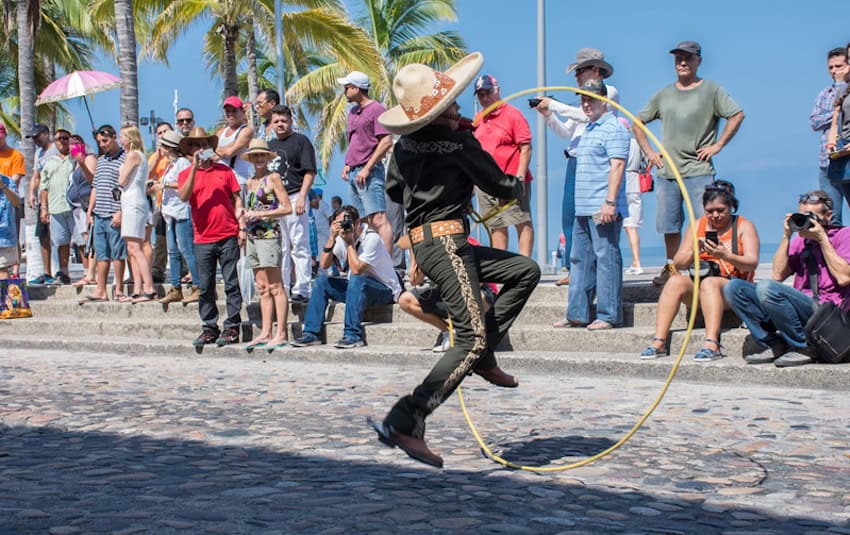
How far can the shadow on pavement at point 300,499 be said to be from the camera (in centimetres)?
394

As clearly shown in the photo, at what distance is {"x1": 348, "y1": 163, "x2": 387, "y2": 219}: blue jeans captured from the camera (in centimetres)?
1092

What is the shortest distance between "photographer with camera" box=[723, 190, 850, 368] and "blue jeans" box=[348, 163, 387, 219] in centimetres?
413

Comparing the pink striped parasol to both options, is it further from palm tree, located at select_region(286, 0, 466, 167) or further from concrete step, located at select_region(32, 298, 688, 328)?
palm tree, located at select_region(286, 0, 466, 167)

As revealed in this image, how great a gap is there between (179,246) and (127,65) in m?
5.37

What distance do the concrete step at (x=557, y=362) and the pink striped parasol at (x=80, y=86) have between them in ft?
17.8

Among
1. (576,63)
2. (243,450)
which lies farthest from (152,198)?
(243,450)

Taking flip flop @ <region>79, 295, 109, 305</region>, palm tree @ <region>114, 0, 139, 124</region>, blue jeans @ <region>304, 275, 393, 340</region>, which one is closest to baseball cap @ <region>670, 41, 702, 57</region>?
blue jeans @ <region>304, 275, 393, 340</region>

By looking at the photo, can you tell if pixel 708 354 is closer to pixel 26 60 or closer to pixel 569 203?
pixel 569 203

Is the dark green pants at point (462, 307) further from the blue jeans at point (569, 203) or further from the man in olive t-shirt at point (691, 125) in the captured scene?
the blue jeans at point (569, 203)

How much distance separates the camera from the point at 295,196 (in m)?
11.1

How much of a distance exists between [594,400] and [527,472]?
2383mm

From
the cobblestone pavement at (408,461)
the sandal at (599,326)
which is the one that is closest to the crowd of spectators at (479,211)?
the sandal at (599,326)

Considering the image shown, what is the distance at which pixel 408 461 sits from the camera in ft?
17.5

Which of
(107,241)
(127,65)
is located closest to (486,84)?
(107,241)
